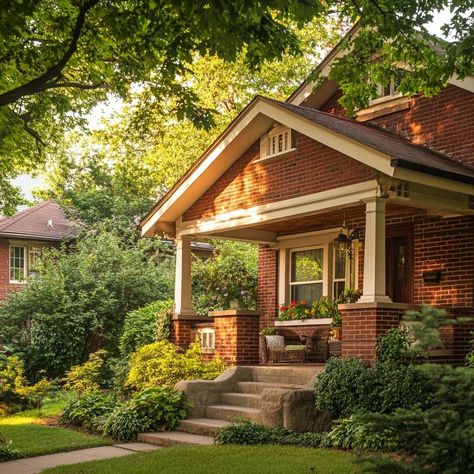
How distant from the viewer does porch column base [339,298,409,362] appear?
11.1 m

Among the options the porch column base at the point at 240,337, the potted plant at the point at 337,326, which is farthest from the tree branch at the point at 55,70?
the potted plant at the point at 337,326

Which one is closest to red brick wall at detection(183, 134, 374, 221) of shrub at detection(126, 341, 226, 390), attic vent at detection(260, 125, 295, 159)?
attic vent at detection(260, 125, 295, 159)

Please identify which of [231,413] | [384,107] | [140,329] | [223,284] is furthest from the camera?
[223,284]

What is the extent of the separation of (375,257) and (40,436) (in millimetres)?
5792

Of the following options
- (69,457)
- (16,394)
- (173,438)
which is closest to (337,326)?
(173,438)

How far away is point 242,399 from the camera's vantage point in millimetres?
12523

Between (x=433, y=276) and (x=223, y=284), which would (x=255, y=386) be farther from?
(x=223, y=284)

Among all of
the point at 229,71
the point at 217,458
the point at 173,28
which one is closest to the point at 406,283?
the point at 217,458

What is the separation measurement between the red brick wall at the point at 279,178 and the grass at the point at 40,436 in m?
4.83

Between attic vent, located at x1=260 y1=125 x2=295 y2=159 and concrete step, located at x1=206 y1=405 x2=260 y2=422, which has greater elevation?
attic vent, located at x1=260 y1=125 x2=295 y2=159

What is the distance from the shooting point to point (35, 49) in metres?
10.5

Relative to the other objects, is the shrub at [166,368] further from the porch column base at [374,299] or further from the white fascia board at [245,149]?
the porch column base at [374,299]

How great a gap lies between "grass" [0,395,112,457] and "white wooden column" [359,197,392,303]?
14.6 feet

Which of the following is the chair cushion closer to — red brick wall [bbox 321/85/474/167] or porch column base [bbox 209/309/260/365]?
porch column base [bbox 209/309/260/365]
